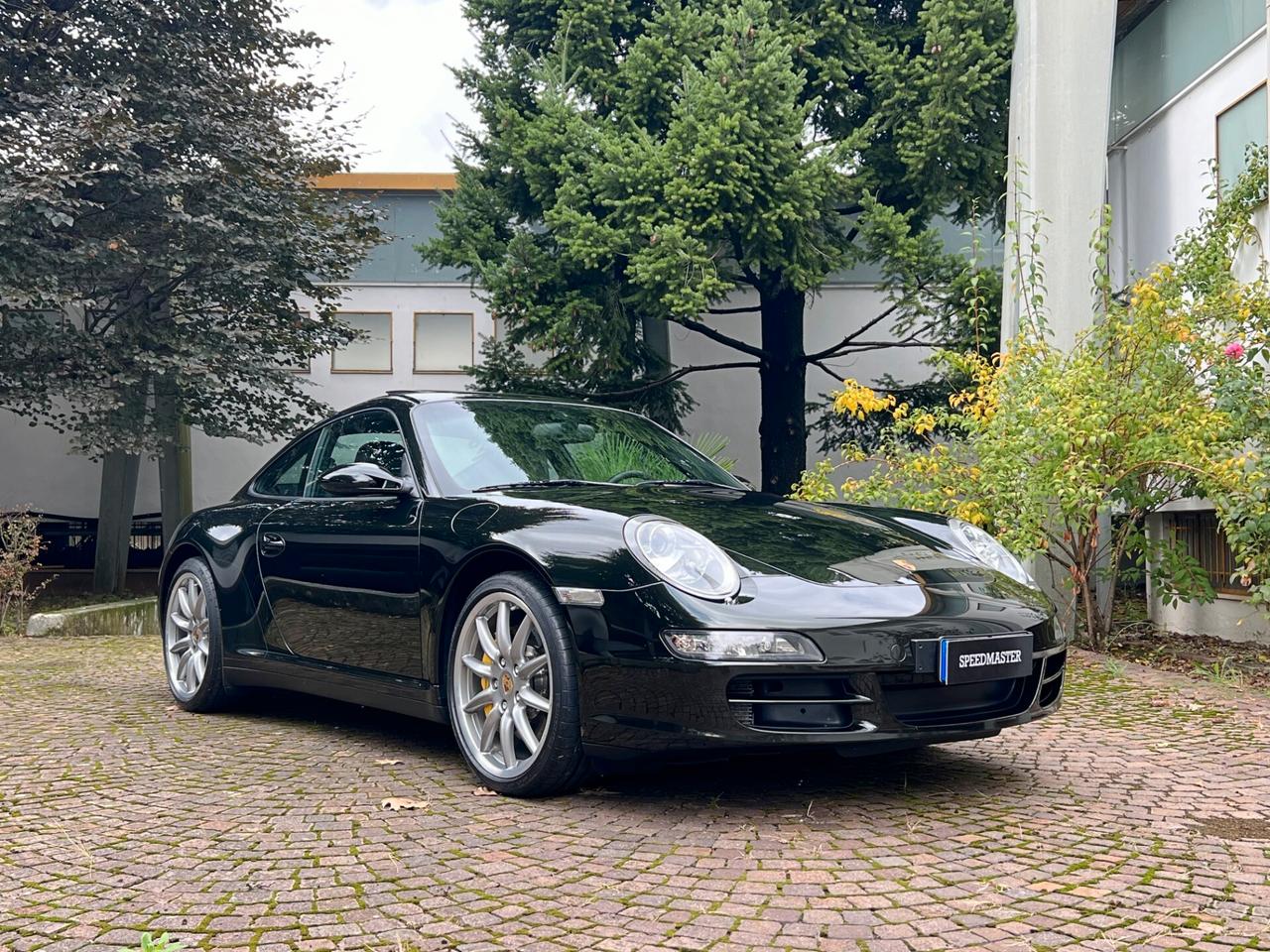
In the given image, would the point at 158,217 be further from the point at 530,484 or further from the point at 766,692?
the point at 766,692

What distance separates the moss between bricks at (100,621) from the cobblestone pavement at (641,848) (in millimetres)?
6049

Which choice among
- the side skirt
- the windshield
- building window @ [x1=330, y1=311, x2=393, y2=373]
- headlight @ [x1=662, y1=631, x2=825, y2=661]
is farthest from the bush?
building window @ [x1=330, y1=311, x2=393, y2=373]

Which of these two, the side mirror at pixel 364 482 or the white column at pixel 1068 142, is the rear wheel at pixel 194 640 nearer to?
the side mirror at pixel 364 482

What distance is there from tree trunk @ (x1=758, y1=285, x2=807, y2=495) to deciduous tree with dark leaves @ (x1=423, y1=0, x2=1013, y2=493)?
42.2 inches

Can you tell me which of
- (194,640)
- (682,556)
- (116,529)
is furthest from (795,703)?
(116,529)

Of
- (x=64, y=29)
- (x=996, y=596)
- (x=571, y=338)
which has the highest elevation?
(x=64, y=29)

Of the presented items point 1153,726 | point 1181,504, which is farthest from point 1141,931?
point 1181,504

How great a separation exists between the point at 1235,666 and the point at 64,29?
15.6 meters

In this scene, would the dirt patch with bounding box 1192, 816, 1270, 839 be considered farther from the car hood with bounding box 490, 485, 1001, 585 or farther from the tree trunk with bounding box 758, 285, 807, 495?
the tree trunk with bounding box 758, 285, 807, 495

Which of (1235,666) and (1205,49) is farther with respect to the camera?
(1205,49)

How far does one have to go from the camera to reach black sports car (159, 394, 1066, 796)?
3576 mm

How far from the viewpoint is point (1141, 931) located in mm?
2713

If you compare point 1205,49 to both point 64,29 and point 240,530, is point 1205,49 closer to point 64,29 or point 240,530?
point 240,530

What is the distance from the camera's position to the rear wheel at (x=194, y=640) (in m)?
5.81
